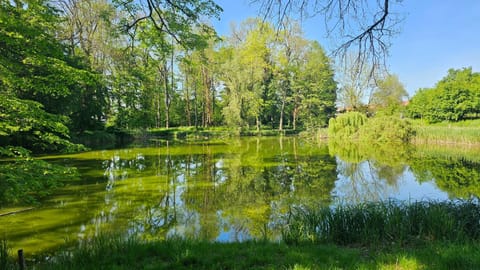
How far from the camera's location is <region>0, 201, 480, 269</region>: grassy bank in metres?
3.27

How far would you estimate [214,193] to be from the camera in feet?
28.6

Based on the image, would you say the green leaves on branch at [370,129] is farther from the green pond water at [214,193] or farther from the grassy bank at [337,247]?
the grassy bank at [337,247]

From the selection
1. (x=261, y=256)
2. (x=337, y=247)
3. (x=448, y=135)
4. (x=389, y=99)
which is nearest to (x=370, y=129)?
(x=448, y=135)

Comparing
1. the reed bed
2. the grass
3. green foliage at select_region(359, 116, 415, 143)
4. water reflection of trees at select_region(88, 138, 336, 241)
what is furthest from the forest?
the reed bed

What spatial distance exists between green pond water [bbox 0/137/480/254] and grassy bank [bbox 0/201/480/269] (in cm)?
93

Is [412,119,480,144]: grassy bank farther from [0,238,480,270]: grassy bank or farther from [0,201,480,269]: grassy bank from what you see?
[0,238,480,270]: grassy bank

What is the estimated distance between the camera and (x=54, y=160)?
47.9 feet

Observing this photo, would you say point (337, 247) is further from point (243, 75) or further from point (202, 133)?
point (243, 75)

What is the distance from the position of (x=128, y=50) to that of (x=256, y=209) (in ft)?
14.3

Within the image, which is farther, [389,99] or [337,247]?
[389,99]

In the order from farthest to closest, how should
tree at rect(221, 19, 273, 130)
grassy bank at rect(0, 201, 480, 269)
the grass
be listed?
tree at rect(221, 19, 273, 130) → the grass → grassy bank at rect(0, 201, 480, 269)

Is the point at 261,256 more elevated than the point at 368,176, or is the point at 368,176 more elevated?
the point at 261,256

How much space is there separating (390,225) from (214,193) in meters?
5.23

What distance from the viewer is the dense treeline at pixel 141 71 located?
15.7ft
